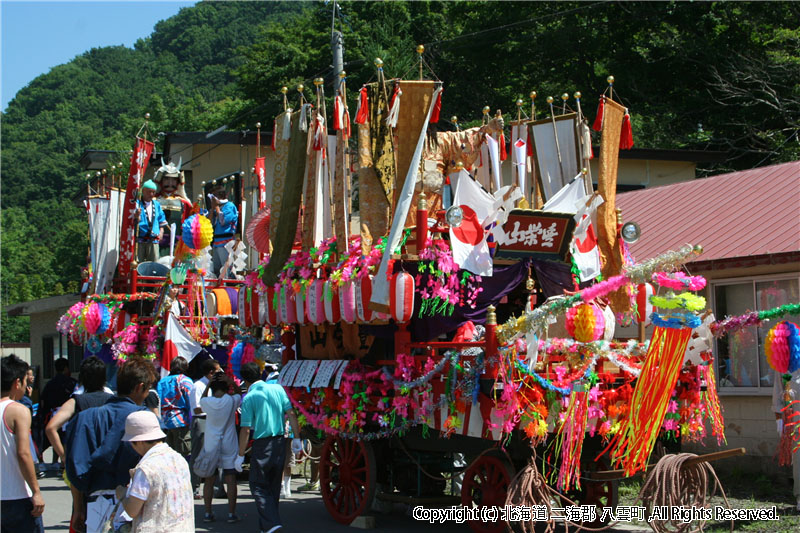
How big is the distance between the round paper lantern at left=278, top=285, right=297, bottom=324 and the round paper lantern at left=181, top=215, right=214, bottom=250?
440cm

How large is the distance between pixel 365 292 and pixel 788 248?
601 cm

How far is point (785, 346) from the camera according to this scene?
8570 mm

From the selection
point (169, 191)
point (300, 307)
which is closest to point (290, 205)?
point (300, 307)

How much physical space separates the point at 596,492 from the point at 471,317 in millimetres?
2516

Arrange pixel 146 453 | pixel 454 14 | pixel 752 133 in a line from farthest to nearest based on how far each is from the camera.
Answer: pixel 454 14, pixel 752 133, pixel 146 453

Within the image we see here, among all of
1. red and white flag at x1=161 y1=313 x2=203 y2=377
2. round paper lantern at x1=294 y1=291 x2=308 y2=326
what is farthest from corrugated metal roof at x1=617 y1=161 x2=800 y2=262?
red and white flag at x1=161 y1=313 x2=203 y2=377

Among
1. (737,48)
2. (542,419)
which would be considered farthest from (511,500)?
(737,48)

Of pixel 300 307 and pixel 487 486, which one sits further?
pixel 300 307


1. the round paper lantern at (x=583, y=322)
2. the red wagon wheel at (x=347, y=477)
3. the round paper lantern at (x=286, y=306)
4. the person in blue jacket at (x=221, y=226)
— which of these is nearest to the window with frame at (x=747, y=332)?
the round paper lantern at (x=583, y=322)

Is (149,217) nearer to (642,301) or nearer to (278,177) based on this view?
(278,177)

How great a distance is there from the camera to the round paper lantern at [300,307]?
11.5m

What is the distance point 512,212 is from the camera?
10320 mm

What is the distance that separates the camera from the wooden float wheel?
9789 millimetres

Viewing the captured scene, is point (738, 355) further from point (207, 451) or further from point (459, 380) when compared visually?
point (207, 451)
